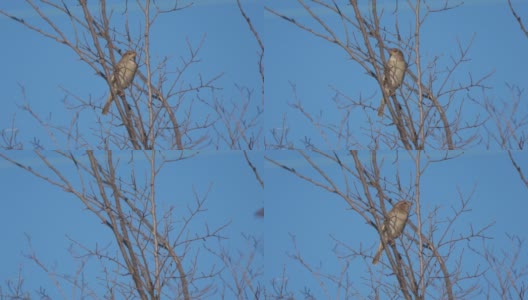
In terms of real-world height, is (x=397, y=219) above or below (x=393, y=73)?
below

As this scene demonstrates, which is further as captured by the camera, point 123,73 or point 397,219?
point 123,73

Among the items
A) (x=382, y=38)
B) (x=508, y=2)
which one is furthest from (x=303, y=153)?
(x=508, y=2)

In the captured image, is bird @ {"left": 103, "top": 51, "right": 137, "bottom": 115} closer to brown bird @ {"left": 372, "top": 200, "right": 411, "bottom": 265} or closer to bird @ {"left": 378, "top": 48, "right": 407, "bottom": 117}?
bird @ {"left": 378, "top": 48, "right": 407, "bottom": 117}

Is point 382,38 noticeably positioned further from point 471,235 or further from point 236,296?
point 236,296

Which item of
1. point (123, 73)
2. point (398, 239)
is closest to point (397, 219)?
point (398, 239)

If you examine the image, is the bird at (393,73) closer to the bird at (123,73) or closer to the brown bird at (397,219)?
the brown bird at (397,219)

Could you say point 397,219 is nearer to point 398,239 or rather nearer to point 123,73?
point 398,239

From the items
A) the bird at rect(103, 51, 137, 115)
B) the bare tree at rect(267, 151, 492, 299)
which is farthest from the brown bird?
the bird at rect(103, 51, 137, 115)
